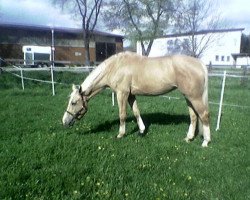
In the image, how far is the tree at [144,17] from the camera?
156 feet

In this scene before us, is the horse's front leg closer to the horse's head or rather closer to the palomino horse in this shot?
the palomino horse

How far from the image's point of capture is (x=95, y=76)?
7.96 metres

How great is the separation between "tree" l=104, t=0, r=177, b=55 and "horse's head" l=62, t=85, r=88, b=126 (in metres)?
39.7

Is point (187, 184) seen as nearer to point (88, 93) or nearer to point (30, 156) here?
point (30, 156)

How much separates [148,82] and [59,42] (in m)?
51.8

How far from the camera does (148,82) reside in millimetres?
7750

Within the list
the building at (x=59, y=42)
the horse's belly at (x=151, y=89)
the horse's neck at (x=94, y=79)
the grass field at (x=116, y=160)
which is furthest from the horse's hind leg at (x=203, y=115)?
the building at (x=59, y=42)

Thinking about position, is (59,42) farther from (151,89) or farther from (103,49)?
(151,89)

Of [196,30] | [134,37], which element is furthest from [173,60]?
[134,37]

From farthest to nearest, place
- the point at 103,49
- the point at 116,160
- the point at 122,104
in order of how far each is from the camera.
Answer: the point at 103,49, the point at 122,104, the point at 116,160

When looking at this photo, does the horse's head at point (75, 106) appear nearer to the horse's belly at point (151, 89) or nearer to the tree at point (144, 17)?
the horse's belly at point (151, 89)

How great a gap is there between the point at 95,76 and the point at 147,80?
1158mm

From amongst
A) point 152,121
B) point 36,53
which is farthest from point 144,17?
point 152,121

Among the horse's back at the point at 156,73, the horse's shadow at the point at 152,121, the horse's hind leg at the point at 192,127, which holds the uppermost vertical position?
the horse's back at the point at 156,73
